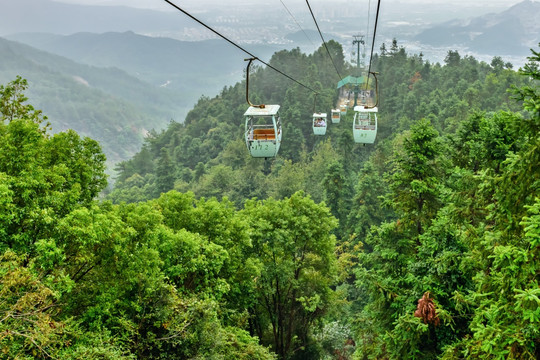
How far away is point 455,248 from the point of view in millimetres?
12586

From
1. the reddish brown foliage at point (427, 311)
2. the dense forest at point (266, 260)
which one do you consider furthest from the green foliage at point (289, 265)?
the reddish brown foliage at point (427, 311)

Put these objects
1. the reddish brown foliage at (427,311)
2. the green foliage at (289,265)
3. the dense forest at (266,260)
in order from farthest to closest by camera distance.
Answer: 1. the green foliage at (289,265)
2. the reddish brown foliage at (427,311)
3. the dense forest at (266,260)

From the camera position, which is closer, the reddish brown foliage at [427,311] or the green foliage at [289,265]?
the reddish brown foliage at [427,311]

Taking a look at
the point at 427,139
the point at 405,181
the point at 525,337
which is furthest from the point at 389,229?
the point at 525,337

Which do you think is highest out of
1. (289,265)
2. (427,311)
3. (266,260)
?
(427,311)

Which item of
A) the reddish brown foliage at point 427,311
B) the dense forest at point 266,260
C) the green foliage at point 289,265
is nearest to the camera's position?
the dense forest at point 266,260

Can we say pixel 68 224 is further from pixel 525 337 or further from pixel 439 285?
pixel 439 285

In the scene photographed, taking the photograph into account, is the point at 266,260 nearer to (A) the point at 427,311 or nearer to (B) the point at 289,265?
(B) the point at 289,265

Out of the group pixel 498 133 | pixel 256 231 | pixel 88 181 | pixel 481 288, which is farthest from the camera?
pixel 256 231

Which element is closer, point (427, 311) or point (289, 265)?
point (427, 311)

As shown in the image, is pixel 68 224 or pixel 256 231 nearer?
pixel 68 224

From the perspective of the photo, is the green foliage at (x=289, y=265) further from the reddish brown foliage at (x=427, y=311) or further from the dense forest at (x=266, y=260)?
the reddish brown foliage at (x=427, y=311)

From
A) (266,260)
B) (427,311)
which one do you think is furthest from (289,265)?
(427,311)

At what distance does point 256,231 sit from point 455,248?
389 inches
